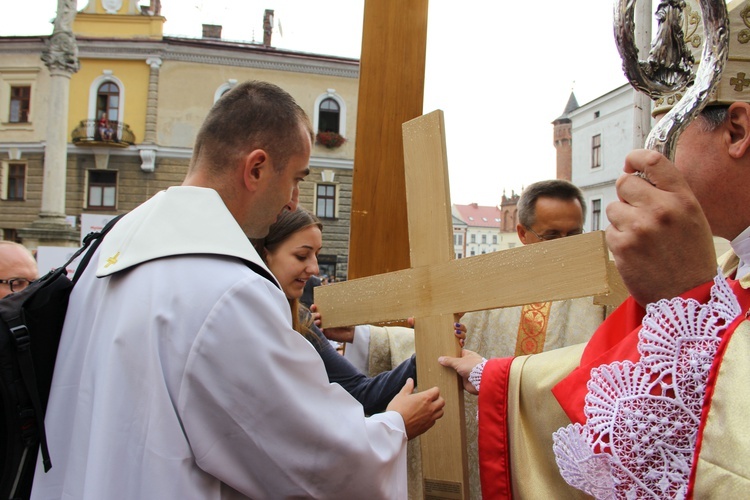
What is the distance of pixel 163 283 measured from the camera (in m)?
1.35

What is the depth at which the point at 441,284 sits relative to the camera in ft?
6.16

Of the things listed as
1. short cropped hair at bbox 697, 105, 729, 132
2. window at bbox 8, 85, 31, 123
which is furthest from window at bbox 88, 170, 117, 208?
short cropped hair at bbox 697, 105, 729, 132

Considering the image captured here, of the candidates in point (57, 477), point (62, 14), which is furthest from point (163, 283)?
point (62, 14)

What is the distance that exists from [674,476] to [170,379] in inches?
37.6

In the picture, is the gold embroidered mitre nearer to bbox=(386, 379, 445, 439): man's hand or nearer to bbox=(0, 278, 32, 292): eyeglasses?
bbox=(386, 379, 445, 439): man's hand

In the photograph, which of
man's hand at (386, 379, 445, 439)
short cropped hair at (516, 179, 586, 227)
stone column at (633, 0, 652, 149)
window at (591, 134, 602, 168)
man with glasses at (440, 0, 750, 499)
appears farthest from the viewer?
window at (591, 134, 602, 168)

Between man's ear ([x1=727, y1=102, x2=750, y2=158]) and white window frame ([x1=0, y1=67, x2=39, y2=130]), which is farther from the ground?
white window frame ([x1=0, y1=67, x2=39, y2=130])

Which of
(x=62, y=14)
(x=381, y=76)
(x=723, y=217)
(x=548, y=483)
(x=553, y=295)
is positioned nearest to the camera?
(x=723, y=217)

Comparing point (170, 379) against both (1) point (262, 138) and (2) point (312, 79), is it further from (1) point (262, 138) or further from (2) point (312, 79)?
(2) point (312, 79)

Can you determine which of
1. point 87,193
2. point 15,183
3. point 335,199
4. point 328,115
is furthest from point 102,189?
point 328,115

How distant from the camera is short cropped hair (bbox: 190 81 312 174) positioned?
69.1 inches

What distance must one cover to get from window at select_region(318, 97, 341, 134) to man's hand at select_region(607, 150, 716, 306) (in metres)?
23.0

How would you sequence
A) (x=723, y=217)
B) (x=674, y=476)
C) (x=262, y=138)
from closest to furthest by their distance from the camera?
(x=674, y=476)
(x=723, y=217)
(x=262, y=138)

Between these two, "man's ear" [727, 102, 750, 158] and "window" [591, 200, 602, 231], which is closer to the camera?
"man's ear" [727, 102, 750, 158]
